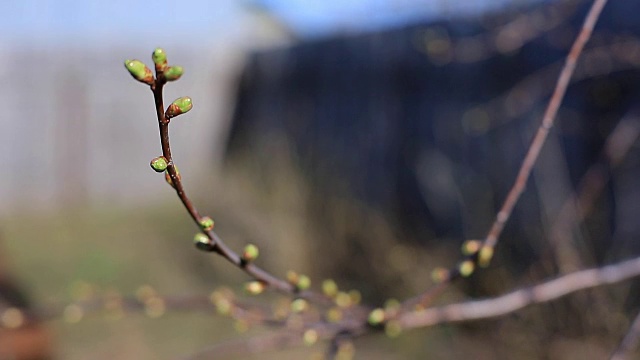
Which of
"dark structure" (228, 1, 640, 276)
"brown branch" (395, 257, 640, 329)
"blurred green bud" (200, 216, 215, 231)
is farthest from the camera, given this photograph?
"dark structure" (228, 1, 640, 276)

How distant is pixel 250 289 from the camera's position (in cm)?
69

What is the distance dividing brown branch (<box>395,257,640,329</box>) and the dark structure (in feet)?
4.21

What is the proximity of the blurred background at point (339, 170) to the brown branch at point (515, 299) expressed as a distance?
0.37 metres

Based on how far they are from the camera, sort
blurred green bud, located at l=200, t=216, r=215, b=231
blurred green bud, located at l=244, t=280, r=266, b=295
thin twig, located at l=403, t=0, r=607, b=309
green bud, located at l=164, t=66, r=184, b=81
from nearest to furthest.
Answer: green bud, located at l=164, t=66, r=184, b=81, blurred green bud, located at l=200, t=216, r=215, b=231, blurred green bud, located at l=244, t=280, r=266, b=295, thin twig, located at l=403, t=0, r=607, b=309

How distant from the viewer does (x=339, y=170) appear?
4543mm

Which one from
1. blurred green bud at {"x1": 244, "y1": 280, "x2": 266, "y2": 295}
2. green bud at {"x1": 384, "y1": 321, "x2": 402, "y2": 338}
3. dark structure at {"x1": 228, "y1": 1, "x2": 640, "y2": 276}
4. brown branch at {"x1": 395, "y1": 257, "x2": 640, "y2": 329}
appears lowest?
blurred green bud at {"x1": 244, "y1": 280, "x2": 266, "y2": 295}

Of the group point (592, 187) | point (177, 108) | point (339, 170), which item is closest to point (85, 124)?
point (339, 170)

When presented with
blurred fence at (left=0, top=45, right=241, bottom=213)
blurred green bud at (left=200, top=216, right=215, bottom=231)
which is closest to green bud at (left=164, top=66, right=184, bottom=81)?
blurred green bud at (left=200, top=216, right=215, bottom=231)

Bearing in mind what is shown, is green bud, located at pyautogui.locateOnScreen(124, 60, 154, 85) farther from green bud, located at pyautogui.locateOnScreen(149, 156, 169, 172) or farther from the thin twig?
the thin twig

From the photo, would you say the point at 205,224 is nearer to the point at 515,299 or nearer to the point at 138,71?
the point at 138,71

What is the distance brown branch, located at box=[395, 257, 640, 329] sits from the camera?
95 cm

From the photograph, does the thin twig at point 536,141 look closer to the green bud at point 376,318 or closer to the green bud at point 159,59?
the green bud at point 376,318

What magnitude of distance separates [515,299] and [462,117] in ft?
9.25

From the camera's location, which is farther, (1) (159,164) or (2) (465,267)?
(2) (465,267)
